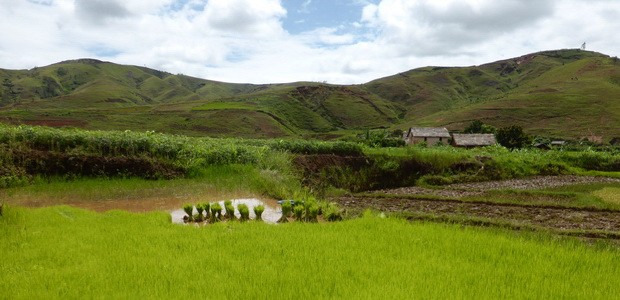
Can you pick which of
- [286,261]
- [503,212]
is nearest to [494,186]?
[503,212]

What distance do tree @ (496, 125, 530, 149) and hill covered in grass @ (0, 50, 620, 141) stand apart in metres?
21.9

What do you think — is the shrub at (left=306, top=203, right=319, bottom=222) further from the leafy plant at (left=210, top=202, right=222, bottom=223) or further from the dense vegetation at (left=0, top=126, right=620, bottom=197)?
the dense vegetation at (left=0, top=126, right=620, bottom=197)

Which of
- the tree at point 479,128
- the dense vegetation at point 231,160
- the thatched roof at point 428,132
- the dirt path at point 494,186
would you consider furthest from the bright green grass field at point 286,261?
the tree at point 479,128

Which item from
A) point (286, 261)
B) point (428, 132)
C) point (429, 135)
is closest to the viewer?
point (286, 261)

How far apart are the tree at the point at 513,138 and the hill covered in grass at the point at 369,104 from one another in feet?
72.0

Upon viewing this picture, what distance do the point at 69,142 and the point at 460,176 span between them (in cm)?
2272

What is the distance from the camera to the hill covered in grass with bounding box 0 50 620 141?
78.6 m

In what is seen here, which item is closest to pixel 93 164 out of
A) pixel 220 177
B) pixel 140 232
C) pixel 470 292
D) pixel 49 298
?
pixel 220 177

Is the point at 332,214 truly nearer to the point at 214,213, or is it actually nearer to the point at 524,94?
the point at 214,213

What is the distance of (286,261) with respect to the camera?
671cm

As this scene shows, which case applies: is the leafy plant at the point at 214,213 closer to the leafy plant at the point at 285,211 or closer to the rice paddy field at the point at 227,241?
the rice paddy field at the point at 227,241

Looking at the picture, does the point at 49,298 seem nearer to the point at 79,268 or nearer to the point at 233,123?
the point at 79,268

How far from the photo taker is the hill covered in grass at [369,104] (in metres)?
78.6

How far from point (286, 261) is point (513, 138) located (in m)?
63.1
